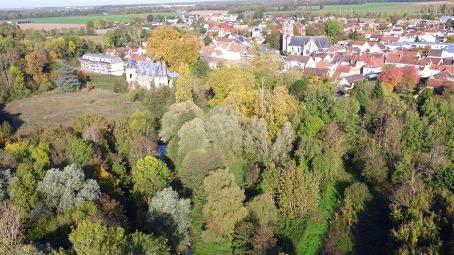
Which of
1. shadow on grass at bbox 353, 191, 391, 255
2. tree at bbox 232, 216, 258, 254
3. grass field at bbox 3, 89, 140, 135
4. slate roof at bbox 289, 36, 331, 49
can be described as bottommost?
shadow on grass at bbox 353, 191, 391, 255

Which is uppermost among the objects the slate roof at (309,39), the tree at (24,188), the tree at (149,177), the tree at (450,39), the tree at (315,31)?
the tree at (315,31)

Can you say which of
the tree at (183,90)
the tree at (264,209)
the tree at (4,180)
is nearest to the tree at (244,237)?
the tree at (264,209)

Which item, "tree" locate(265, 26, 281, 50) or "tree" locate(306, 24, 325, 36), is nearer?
"tree" locate(265, 26, 281, 50)

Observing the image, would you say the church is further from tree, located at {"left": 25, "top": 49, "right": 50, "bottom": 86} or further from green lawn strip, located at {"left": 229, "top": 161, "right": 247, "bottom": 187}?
green lawn strip, located at {"left": 229, "top": 161, "right": 247, "bottom": 187}

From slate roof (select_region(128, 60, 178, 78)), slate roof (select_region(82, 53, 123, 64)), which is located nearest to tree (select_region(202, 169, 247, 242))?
slate roof (select_region(128, 60, 178, 78))

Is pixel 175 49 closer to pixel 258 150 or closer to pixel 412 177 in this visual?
pixel 258 150

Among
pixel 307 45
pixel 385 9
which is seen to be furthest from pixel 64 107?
pixel 385 9

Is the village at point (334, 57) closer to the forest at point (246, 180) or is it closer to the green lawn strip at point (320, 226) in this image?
the forest at point (246, 180)

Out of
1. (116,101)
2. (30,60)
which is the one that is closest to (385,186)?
(116,101)
